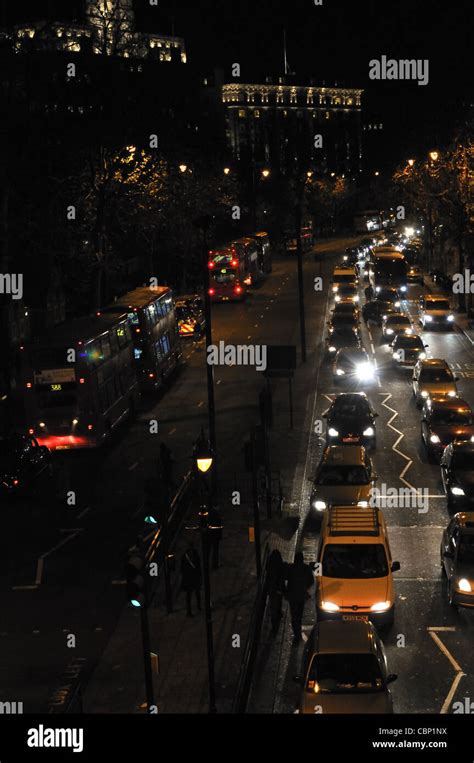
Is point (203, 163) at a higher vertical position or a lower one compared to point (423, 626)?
higher

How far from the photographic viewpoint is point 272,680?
1659cm

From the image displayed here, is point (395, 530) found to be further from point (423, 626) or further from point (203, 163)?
point (203, 163)

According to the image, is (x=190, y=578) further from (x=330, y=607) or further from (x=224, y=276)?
(x=224, y=276)

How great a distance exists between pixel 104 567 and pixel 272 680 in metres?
6.88

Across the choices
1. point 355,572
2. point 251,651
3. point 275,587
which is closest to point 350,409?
point 355,572

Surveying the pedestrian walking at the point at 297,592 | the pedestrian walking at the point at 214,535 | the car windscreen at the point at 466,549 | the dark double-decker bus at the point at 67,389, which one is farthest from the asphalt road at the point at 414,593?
the dark double-decker bus at the point at 67,389

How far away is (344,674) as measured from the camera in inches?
566

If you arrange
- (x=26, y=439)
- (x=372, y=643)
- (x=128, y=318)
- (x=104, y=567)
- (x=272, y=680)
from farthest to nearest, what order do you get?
(x=128, y=318) → (x=26, y=439) → (x=104, y=567) → (x=272, y=680) → (x=372, y=643)

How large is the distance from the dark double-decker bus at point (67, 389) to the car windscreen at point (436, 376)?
11.3 metres

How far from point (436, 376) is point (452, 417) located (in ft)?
21.2

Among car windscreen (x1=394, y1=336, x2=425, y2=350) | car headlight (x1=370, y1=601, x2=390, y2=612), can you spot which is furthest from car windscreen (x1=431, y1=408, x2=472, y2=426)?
car windscreen (x1=394, y1=336, x2=425, y2=350)

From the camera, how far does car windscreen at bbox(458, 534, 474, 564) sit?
1916 cm

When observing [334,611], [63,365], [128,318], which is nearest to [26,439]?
[63,365]

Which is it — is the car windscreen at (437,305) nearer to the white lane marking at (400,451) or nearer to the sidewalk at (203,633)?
the white lane marking at (400,451)
